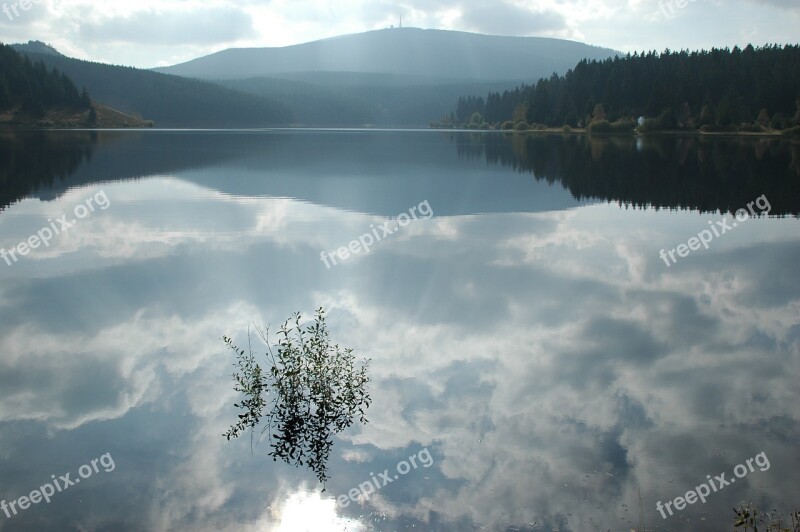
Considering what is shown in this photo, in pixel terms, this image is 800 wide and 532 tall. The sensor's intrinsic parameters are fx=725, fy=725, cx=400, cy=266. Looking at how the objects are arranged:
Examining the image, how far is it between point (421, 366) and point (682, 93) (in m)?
144

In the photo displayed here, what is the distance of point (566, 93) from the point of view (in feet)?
550

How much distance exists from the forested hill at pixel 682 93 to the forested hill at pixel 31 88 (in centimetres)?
10614

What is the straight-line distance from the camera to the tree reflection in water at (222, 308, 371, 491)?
1091 cm

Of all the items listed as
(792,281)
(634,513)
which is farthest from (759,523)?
(792,281)

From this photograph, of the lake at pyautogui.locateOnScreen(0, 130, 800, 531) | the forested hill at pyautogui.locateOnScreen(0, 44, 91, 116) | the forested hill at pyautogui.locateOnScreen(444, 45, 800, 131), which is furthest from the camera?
the forested hill at pyautogui.locateOnScreen(0, 44, 91, 116)

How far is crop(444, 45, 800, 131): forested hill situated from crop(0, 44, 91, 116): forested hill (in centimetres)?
10614

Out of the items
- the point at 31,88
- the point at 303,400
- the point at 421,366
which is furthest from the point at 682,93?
the point at 303,400

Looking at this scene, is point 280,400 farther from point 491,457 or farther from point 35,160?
point 35,160

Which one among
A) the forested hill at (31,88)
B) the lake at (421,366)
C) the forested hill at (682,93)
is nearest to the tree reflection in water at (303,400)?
the lake at (421,366)

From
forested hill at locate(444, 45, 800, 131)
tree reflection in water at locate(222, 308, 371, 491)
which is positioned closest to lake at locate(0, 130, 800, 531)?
tree reflection in water at locate(222, 308, 371, 491)

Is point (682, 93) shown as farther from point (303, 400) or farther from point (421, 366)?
point (303, 400)

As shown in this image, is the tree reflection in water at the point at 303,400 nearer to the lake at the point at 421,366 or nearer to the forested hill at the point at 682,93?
the lake at the point at 421,366

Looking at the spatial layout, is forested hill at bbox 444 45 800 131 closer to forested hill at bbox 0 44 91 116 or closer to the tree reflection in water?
forested hill at bbox 0 44 91 116

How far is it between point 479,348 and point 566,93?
16246 cm
